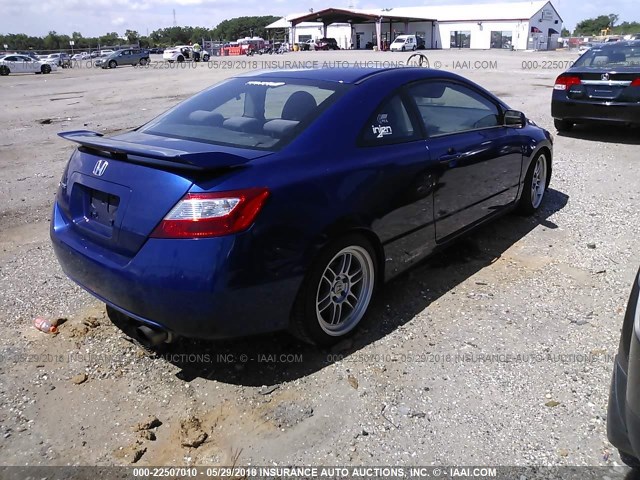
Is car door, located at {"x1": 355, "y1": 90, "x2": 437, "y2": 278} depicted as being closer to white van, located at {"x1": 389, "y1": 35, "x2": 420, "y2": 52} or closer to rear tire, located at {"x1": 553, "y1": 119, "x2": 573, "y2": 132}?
rear tire, located at {"x1": 553, "y1": 119, "x2": 573, "y2": 132}

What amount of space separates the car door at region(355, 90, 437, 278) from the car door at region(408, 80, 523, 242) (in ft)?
0.43

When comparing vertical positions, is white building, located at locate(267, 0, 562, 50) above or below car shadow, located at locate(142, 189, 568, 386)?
above

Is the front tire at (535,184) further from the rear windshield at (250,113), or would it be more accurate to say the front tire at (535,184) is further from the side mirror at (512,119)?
the rear windshield at (250,113)

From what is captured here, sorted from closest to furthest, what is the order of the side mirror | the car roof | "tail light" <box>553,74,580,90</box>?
the car roof → the side mirror → "tail light" <box>553,74,580,90</box>

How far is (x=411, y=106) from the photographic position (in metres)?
3.76

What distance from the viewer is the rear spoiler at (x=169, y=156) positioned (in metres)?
2.61

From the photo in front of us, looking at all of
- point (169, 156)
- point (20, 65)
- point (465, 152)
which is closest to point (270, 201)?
point (169, 156)

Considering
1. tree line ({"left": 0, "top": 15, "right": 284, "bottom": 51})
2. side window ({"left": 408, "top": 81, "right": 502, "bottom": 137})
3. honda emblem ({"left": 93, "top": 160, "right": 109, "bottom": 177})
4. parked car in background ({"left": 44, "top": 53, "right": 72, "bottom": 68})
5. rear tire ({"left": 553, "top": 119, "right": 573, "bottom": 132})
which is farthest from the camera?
tree line ({"left": 0, "top": 15, "right": 284, "bottom": 51})

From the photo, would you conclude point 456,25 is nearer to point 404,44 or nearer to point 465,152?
point 404,44

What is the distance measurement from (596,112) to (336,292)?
7.76 meters

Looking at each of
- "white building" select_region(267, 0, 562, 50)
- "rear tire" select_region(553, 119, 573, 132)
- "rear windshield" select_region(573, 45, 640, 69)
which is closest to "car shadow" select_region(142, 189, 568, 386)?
"rear tire" select_region(553, 119, 573, 132)

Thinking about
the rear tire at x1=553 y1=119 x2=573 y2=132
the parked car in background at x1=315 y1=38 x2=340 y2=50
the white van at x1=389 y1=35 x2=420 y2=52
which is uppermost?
the parked car in background at x1=315 y1=38 x2=340 y2=50

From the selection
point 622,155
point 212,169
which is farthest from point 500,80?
point 212,169

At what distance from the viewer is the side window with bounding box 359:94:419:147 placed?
3.38 m
